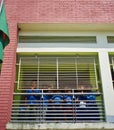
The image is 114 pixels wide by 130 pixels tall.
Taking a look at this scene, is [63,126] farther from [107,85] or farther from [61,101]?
[107,85]

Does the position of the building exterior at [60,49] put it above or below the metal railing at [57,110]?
above

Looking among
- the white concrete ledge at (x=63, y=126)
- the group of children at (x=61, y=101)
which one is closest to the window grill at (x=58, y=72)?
the group of children at (x=61, y=101)

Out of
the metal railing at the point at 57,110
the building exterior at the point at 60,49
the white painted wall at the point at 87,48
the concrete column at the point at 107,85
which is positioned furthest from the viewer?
the white painted wall at the point at 87,48

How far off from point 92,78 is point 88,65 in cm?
45

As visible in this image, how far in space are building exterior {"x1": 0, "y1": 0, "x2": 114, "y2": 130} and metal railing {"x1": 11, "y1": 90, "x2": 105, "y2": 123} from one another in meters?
0.07

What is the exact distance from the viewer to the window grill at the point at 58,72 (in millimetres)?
7547

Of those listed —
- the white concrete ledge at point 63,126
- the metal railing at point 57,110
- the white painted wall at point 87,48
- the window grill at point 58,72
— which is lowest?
the white concrete ledge at point 63,126

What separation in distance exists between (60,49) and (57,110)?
197cm

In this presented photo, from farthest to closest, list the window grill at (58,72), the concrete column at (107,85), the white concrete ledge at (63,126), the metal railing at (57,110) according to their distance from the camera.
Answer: the window grill at (58,72), the concrete column at (107,85), the metal railing at (57,110), the white concrete ledge at (63,126)

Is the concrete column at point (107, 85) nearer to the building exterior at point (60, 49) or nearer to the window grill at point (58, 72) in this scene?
the building exterior at point (60, 49)

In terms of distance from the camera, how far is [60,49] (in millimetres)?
8039

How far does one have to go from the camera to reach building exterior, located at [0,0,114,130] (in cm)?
730

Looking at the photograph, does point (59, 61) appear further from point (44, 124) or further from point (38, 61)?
point (44, 124)

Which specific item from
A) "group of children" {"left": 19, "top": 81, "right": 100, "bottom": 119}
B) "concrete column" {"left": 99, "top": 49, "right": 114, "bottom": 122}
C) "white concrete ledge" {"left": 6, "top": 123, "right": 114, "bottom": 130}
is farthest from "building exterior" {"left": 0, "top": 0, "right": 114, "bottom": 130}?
"white concrete ledge" {"left": 6, "top": 123, "right": 114, "bottom": 130}
